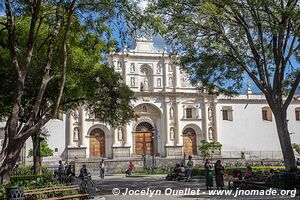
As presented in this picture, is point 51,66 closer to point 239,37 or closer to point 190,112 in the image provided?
point 239,37

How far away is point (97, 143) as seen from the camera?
35.0 metres

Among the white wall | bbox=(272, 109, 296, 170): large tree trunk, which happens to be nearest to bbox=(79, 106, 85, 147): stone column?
the white wall

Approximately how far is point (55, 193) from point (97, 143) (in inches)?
979

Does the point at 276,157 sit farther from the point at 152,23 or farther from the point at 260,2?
the point at 152,23

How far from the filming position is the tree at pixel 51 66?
33.3 ft

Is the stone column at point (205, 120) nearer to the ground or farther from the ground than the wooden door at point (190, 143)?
farther from the ground

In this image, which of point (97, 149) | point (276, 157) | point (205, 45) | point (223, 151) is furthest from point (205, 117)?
point (205, 45)

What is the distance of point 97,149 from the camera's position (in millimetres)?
34906

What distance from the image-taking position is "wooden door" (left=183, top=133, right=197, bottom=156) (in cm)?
3762

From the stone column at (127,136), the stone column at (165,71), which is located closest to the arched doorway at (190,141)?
the stone column at (165,71)

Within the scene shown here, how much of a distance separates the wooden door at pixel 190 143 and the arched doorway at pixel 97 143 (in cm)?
818

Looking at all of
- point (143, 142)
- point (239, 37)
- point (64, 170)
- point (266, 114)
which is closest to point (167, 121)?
point (143, 142)

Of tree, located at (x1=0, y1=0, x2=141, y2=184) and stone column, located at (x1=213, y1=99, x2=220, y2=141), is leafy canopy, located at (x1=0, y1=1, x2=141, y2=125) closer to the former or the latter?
tree, located at (x1=0, y1=0, x2=141, y2=184)

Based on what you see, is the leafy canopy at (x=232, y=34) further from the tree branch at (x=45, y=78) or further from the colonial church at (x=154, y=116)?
the colonial church at (x=154, y=116)
